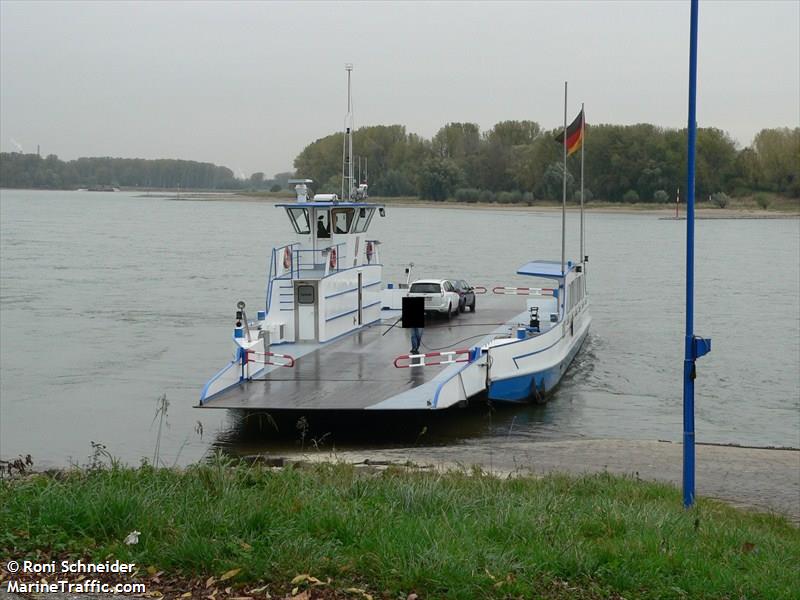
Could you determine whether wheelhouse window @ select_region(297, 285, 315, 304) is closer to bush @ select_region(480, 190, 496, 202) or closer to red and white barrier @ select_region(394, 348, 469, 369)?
red and white barrier @ select_region(394, 348, 469, 369)

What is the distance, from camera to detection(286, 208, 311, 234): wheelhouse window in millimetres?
25609

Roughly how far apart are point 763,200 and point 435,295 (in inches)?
4300

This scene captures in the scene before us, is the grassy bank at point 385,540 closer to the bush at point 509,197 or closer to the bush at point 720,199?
the bush at point 720,199

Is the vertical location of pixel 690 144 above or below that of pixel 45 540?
above

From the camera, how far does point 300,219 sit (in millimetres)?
25828

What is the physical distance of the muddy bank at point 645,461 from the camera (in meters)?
14.2

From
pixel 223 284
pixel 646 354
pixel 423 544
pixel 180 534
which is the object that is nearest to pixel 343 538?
pixel 423 544

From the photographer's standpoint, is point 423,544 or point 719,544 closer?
point 423,544

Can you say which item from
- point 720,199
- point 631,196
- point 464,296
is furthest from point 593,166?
point 464,296

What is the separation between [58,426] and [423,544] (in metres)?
16.0

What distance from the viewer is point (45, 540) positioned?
23.9ft

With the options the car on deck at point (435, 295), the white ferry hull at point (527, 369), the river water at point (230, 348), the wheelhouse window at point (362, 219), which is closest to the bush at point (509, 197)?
the river water at point (230, 348)

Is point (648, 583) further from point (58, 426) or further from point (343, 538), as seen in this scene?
point (58, 426)

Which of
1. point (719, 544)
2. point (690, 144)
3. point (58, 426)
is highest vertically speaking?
point (690, 144)
